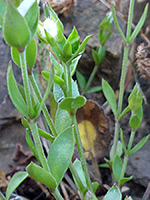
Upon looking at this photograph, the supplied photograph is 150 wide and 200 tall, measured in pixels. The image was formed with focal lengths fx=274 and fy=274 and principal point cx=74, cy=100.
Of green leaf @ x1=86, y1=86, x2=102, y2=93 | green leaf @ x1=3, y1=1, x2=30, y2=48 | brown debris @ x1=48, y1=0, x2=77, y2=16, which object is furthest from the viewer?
green leaf @ x1=86, y1=86, x2=102, y2=93

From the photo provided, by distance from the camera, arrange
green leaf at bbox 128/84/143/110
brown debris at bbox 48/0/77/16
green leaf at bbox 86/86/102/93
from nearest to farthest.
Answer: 1. green leaf at bbox 128/84/143/110
2. brown debris at bbox 48/0/77/16
3. green leaf at bbox 86/86/102/93

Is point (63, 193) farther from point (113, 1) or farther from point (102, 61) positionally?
point (113, 1)

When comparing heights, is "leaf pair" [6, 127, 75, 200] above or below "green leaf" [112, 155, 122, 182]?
above

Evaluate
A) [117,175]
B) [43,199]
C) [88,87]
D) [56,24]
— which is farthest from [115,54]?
[56,24]

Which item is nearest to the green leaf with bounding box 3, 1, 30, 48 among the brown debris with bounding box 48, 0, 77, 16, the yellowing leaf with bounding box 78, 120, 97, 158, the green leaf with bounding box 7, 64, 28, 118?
the green leaf with bounding box 7, 64, 28, 118

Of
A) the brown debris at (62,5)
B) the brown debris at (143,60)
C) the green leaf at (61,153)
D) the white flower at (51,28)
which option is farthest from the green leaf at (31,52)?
the brown debris at (62,5)

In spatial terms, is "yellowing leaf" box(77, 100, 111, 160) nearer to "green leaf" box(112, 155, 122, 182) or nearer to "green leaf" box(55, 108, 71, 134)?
"green leaf" box(112, 155, 122, 182)

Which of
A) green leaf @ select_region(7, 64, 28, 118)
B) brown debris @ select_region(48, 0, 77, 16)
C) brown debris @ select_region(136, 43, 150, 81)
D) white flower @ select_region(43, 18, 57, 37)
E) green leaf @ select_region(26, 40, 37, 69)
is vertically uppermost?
white flower @ select_region(43, 18, 57, 37)

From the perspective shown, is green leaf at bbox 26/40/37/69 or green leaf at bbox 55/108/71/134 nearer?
green leaf at bbox 26/40/37/69
